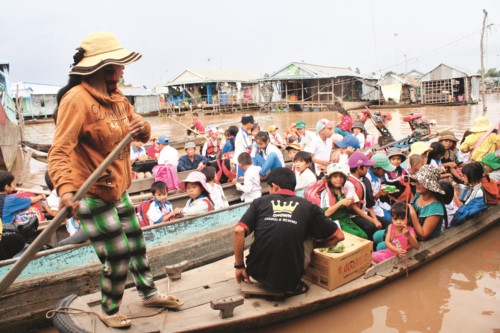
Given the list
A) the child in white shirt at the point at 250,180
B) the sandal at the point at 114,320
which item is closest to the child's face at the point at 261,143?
the child in white shirt at the point at 250,180

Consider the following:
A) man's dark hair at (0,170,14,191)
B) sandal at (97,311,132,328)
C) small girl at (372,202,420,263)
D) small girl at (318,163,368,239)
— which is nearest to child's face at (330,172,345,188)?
small girl at (318,163,368,239)

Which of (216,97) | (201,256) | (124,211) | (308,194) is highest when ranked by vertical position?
(216,97)

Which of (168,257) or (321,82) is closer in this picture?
(168,257)

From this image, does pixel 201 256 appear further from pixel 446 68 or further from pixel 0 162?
pixel 446 68

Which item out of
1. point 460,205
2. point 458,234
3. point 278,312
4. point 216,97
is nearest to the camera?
point 278,312

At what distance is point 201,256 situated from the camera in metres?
4.82

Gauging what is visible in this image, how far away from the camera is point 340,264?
339 centimetres

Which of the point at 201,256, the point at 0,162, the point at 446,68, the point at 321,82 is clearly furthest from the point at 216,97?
the point at 201,256

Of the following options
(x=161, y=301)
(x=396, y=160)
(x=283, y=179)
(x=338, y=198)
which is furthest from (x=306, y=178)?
(x=161, y=301)

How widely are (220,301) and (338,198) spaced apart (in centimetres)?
190

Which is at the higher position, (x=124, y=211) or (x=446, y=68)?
(x=446, y=68)

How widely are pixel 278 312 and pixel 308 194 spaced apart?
5.19ft

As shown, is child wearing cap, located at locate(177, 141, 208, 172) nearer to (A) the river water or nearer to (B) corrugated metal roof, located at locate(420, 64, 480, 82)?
(A) the river water

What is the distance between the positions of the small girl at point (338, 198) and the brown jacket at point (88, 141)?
2.27 metres
